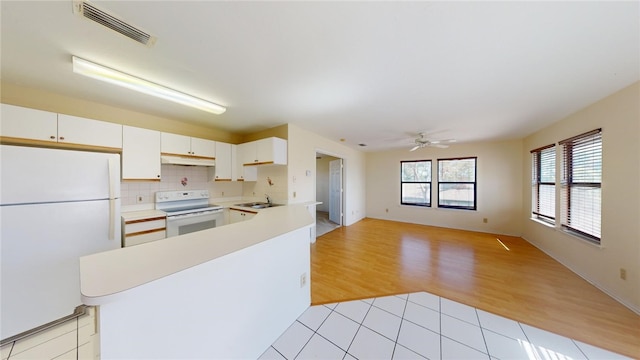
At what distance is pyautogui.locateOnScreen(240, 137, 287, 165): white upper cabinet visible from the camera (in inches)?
128

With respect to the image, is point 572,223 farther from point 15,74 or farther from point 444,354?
point 15,74

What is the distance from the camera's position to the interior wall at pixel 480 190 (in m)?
4.53

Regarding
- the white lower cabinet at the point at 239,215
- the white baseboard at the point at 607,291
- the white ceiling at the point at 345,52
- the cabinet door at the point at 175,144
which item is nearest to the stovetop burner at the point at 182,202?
the white lower cabinet at the point at 239,215

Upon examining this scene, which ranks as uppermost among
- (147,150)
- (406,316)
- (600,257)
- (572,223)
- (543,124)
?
(543,124)

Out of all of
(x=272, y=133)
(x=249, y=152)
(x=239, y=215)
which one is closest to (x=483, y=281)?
(x=239, y=215)

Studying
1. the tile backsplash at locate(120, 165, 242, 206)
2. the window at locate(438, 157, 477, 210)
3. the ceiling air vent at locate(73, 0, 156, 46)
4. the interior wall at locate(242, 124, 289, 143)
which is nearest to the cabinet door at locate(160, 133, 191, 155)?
the tile backsplash at locate(120, 165, 242, 206)

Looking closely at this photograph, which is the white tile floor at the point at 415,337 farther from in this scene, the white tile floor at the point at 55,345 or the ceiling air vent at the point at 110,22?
the ceiling air vent at the point at 110,22

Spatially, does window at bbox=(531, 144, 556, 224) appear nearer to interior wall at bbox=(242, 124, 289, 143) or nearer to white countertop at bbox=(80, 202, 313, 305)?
interior wall at bbox=(242, 124, 289, 143)

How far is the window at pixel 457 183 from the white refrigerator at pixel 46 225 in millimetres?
6511

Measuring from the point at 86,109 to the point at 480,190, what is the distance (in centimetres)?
758

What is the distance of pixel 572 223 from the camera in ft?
9.48

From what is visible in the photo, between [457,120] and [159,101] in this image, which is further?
[457,120]

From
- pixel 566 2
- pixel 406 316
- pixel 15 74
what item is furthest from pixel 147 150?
pixel 566 2

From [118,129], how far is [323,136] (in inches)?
129
